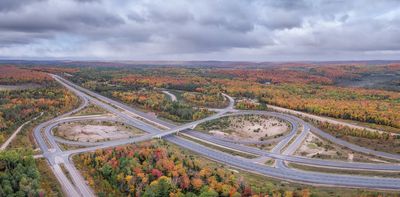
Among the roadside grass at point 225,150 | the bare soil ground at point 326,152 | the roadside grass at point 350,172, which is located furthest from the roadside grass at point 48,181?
the bare soil ground at point 326,152

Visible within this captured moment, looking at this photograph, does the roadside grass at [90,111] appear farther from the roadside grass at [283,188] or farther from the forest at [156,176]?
the roadside grass at [283,188]

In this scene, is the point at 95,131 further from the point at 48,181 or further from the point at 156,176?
the point at 156,176

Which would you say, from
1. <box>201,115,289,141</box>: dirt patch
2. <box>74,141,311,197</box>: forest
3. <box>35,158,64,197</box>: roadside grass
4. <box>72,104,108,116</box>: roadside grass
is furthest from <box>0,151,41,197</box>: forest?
<box>72,104,108,116</box>: roadside grass

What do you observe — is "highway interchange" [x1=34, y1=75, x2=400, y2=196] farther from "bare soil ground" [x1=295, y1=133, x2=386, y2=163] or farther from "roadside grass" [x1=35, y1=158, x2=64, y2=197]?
"bare soil ground" [x1=295, y1=133, x2=386, y2=163]

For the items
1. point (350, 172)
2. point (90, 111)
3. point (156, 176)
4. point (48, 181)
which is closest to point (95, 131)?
point (90, 111)

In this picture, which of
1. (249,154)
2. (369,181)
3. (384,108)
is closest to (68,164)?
(249,154)

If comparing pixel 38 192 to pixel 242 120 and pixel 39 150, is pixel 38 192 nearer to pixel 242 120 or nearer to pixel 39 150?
pixel 39 150
